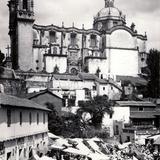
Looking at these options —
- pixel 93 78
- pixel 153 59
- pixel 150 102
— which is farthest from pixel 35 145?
pixel 153 59

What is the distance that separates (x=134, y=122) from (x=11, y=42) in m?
37.0

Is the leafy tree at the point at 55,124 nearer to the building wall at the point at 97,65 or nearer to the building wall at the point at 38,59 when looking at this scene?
the building wall at the point at 38,59

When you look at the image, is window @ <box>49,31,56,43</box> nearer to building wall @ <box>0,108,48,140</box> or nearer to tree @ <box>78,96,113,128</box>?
tree @ <box>78,96,113,128</box>

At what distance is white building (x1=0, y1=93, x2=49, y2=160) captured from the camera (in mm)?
22609

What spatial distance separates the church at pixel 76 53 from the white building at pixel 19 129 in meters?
31.0

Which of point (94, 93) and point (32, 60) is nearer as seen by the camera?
point (94, 93)

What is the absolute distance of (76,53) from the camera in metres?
87.0

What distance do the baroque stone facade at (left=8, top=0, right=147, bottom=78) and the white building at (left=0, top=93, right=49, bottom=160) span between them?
1685 inches

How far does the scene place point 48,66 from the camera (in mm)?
77000

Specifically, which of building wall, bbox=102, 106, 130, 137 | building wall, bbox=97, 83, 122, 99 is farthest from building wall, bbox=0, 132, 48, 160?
building wall, bbox=97, 83, 122, 99

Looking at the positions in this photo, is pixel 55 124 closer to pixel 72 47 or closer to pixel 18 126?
pixel 18 126

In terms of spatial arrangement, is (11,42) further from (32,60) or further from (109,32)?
(109,32)

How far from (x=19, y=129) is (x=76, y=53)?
6157 cm

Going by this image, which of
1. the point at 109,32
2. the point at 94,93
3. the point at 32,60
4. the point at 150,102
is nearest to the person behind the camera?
the point at 150,102
